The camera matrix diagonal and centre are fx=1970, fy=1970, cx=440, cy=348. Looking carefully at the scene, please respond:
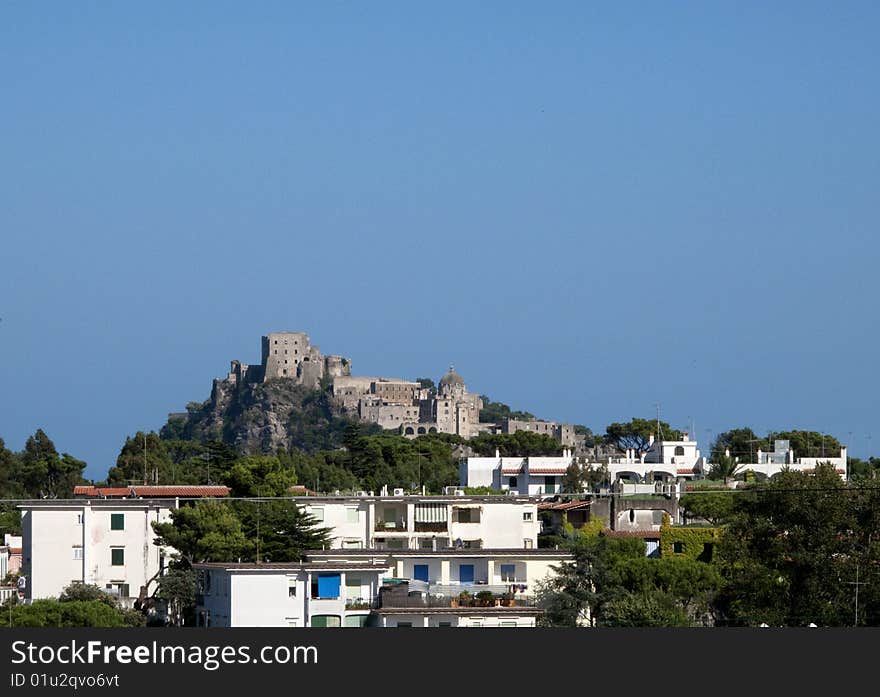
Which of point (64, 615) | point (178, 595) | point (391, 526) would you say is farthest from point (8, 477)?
point (64, 615)

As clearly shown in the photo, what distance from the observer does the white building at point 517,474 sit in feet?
281

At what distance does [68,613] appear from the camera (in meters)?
38.0

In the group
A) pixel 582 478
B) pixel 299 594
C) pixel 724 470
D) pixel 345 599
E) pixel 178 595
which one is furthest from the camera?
pixel 582 478

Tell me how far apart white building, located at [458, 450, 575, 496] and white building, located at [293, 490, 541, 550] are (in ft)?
87.5

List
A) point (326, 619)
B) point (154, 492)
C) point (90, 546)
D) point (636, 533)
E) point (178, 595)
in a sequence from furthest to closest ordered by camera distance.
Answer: point (154, 492) < point (636, 533) < point (90, 546) < point (178, 595) < point (326, 619)

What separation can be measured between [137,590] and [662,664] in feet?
95.5

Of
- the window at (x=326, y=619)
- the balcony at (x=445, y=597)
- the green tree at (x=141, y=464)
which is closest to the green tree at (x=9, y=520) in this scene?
the green tree at (x=141, y=464)

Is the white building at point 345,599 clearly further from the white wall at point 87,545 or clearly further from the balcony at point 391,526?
the balcony at point 391,526

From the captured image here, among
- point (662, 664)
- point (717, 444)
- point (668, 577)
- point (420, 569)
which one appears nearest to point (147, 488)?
point (420, 569)

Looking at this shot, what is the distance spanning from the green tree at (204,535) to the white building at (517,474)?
1414 inches

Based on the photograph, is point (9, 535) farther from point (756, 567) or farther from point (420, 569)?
point (756, 567)

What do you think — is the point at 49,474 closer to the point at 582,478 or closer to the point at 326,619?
the point at 582,478

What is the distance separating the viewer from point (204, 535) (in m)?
47.9

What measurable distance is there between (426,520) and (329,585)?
17409 mm
